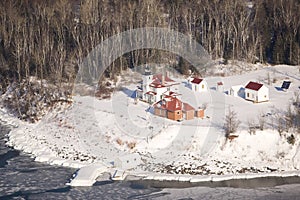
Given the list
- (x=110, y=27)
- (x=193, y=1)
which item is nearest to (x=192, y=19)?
(x=193, y=1)

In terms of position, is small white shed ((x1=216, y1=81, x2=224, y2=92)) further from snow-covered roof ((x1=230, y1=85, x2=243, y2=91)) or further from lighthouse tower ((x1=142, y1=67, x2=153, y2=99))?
lighthouse tower ((x1=142, y1=67, x2=153, y2=99))

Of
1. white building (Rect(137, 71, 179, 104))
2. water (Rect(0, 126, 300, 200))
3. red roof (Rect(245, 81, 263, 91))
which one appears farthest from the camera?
white building (Rect(137, 71, 179, 104))

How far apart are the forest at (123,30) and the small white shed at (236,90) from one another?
5.25m

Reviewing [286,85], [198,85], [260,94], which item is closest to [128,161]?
[198,85]

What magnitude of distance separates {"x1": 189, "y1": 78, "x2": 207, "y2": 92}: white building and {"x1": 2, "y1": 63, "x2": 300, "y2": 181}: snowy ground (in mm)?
529

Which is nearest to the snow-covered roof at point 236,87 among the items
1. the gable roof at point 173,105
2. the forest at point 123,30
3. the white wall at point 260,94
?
the white wall at point 260,94

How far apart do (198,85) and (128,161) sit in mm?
7716

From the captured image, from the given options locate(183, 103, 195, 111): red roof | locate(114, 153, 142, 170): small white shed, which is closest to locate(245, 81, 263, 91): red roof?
locate(183, 103, 195, 111): red roof

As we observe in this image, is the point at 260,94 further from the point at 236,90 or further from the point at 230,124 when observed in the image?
the point at 230,124

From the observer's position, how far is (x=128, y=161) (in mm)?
23000

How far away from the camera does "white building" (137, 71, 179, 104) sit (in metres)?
27.5

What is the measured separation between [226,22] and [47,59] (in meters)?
11.3

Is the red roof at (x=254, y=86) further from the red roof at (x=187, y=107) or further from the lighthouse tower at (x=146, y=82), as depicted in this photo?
the lighthouse tower at (x=146, y=82)

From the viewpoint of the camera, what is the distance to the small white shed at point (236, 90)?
2842 cm
